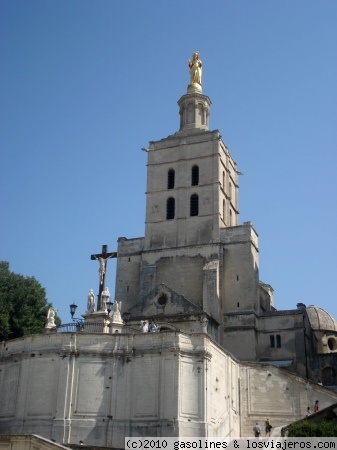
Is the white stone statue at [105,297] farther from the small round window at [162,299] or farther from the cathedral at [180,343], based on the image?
the small round window at [162,299]

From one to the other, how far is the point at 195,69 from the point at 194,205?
16.8 metres

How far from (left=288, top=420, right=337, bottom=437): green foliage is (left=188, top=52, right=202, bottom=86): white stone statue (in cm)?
4439

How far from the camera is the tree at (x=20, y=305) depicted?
4628 centimetres

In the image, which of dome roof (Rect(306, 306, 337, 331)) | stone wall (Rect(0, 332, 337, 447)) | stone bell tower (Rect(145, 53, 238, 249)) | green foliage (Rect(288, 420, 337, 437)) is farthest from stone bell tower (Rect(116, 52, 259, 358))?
green foliage (Rect(288, 420, 337, 437))

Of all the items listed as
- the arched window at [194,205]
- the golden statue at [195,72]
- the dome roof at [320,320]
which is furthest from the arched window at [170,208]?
the dome roof at [320,320]

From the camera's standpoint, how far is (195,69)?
67.1m

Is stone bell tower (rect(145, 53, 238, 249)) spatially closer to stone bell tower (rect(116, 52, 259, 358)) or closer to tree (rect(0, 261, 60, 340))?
stone bell tower (rect(116, 52, 259, 358))

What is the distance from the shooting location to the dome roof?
202 feet

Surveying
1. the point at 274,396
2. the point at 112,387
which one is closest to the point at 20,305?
the point at 112,387

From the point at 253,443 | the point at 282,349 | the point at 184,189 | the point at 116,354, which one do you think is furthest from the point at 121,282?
the point at 253,443

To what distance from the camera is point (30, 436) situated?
2750 centimetres

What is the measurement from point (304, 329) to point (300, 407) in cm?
1321

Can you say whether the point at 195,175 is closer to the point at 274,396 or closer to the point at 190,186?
the point at 190,186

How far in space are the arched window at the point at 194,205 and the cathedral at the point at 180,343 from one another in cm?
10
